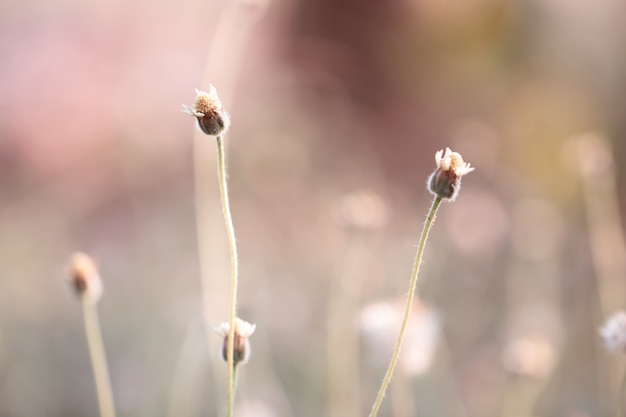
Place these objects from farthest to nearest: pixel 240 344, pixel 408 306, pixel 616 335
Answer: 1. pixel 616 335
2. pixel 240 344
3. pixel 408 306

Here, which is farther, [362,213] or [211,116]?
[362,213]

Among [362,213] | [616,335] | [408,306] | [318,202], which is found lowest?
[408,306]

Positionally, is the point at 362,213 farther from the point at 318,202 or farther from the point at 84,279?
the point at 318,202

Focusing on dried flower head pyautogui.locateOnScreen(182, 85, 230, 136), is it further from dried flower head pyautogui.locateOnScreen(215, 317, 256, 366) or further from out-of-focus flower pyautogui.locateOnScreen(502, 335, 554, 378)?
out-of-focus flower pyautogui.locateOnScreen(502, 335, 554, 378)

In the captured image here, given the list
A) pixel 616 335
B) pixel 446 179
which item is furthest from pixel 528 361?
pixel 446 179

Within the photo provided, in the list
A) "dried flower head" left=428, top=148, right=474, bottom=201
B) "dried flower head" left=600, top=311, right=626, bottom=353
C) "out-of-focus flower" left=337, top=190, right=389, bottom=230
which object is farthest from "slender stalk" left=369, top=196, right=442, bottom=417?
"out-of-focus flower" left=337, top=190, right=389, bottom=230

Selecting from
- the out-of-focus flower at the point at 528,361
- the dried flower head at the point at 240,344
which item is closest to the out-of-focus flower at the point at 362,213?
the out-of-focus flower at the point at 528,361

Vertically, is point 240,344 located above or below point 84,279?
below
